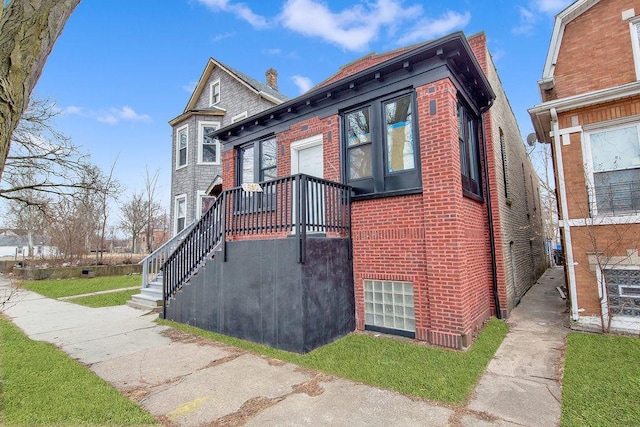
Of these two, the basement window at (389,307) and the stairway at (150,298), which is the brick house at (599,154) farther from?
the stairway at (150,298)

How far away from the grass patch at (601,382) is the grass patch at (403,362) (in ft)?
3.09

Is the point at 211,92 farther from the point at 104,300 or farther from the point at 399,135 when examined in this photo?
the point at 399,135

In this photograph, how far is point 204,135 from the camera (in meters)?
14.5

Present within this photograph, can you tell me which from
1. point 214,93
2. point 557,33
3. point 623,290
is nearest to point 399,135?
point 557,33

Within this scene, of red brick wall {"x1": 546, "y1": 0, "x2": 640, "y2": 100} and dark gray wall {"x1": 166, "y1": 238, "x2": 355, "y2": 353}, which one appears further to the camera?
red brick wall {"x1": 546, "y1": 0, "x2": 640, "y2": 100}

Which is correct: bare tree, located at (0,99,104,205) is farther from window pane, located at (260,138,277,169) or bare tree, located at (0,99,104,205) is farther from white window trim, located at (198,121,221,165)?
window pane, located at (260,138,277,169)

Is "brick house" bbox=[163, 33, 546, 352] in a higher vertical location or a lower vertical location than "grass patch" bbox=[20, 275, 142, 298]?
higher

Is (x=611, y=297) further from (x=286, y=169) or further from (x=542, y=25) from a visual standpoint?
(x=542, y=25)

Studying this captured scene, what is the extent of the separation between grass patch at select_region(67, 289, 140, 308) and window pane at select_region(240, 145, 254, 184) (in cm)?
549

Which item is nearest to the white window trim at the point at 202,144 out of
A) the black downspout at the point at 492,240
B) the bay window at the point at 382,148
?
the bay window at the point at 382,148

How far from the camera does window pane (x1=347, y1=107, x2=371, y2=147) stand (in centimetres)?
643

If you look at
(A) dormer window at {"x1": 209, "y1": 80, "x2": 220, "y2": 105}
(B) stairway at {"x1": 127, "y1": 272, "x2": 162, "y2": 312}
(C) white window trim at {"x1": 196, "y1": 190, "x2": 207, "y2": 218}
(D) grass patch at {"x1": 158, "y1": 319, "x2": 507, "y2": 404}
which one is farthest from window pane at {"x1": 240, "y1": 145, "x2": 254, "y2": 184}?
(A) dormer window at {"x1": 209, "y1": 80, "x2": 220, "y2": 105}

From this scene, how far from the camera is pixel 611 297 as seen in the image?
5.56m

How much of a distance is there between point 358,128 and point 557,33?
4.53m
